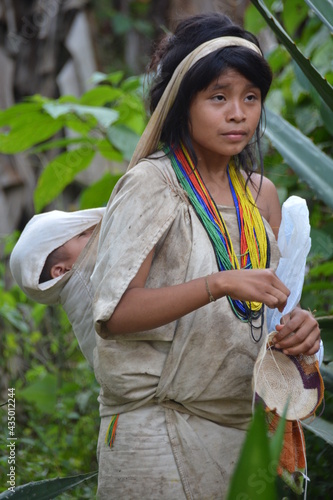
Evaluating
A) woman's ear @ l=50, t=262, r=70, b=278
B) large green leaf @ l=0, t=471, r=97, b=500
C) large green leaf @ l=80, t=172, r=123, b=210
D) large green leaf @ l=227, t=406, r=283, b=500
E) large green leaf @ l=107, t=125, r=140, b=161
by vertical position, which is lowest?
large green leaf @ l=0, t=471, r=97, b=500

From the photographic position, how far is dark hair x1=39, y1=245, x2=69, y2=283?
1871mm

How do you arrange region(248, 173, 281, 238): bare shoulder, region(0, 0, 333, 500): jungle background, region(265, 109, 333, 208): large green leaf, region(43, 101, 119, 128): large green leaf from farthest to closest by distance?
1. region(43, 101, 119, 128): large green leaf
2. region(0, 0, 333, 500): jungle background
3. region(265, 109, 333, 208): large green leaf
4. region(248, 173, 281, 238): bare shoulder

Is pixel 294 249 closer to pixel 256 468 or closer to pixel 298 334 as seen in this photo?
pixel 298 334

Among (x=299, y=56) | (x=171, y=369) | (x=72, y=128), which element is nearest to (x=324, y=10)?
(x=299, y=56)

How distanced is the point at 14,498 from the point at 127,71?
729 cm

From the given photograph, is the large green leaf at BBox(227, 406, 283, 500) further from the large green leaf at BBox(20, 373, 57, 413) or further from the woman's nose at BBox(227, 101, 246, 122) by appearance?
the large green leaf at BBox(20, 373, 57, 413)

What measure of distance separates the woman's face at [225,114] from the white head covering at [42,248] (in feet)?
1.42

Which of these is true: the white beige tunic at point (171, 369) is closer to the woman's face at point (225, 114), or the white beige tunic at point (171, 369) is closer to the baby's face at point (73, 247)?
the woman's face at point (225, 114)

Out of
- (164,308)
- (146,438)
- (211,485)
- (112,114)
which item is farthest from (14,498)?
(112,114)

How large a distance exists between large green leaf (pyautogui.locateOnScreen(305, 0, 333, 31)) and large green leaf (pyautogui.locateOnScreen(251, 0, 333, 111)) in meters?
0.12

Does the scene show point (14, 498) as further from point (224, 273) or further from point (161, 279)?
point (224, 273)

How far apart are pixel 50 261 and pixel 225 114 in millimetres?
563

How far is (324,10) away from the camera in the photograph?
195cm

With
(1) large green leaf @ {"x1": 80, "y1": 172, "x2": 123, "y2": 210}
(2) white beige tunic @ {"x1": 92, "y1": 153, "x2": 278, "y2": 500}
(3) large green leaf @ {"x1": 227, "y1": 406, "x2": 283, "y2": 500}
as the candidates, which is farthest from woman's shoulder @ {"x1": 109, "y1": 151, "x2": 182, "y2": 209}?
(1) large green leaf @ {"x1": 80, "y1": 172, "x2": 123, "y2": 210}
